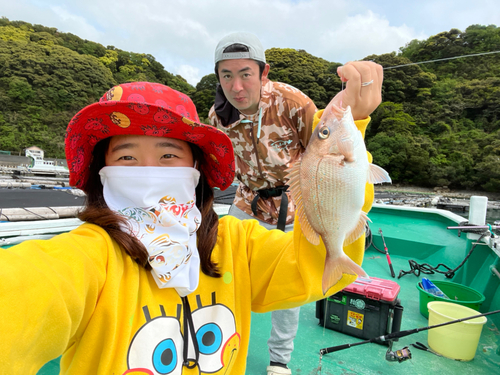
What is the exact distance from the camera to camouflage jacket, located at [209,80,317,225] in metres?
2.32

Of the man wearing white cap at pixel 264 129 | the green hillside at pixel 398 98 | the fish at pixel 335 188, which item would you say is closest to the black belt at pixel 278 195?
the man wearing white cap at pixel 264 129

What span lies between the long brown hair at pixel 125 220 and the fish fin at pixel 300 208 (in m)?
0.49

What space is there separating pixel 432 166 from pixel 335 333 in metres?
43.9

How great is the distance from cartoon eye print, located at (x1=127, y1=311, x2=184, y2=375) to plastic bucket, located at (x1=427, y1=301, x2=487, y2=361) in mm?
2609

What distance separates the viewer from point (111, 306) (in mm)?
989

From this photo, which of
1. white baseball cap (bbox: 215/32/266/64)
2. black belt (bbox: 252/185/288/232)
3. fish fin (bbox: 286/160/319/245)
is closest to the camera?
fish fin (bbox: 286/160/319/245)

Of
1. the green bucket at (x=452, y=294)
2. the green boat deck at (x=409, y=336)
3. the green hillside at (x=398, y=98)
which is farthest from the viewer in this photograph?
the green hillside at (x=398, y=98)

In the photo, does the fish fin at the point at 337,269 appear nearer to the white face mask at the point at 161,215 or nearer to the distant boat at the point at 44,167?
the white face mask at the point at 161,215

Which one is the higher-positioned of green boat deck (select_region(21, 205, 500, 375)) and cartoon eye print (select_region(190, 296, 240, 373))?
cartoon eye print (select_region(190, 296, 240, 373))

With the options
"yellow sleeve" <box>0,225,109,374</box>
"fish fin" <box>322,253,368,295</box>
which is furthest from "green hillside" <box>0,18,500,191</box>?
"yellow sleeve" <box>0,225,109,374</box>

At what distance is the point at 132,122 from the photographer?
1.21 metres

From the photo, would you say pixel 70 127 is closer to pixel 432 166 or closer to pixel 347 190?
pixel 347 190

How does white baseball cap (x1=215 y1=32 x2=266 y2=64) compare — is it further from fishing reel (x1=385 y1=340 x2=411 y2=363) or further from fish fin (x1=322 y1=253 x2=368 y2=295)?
fishing reel (x1=385 y1=340 x2=411 y2=363)

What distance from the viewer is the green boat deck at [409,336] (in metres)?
2.52
